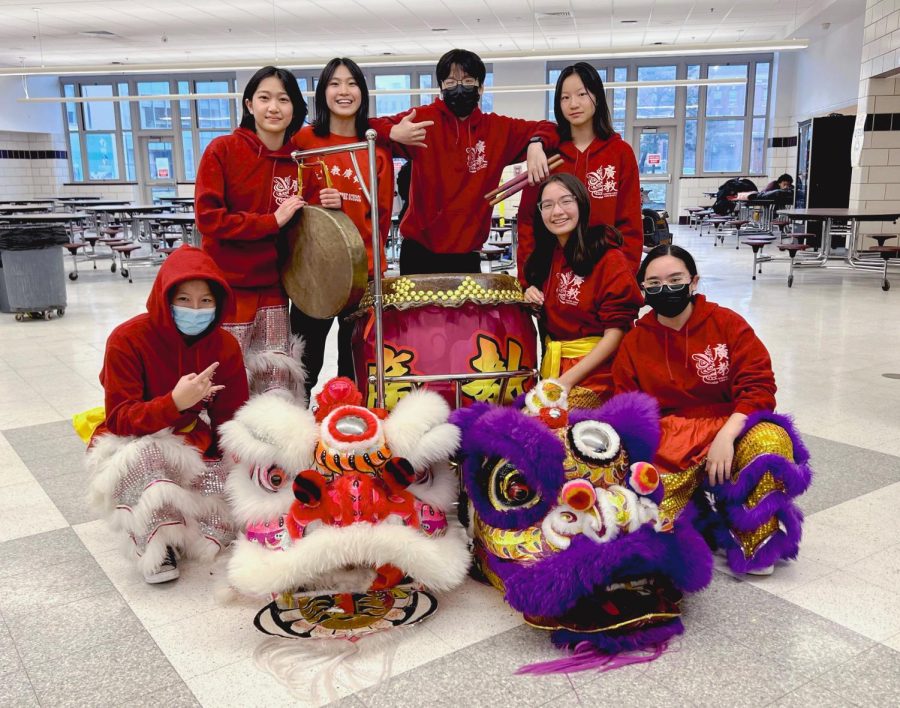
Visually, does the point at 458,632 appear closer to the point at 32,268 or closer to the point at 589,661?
the point at 589,661

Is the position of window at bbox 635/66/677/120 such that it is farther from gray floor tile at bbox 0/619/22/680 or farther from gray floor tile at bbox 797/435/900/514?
gray floor tile at bbox 0/619/22/680

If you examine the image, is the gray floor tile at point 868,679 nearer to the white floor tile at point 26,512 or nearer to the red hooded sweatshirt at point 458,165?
the red hooded sweatshirt at point 458,165

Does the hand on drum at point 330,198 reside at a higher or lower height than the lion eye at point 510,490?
higher

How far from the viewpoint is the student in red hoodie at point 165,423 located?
7.23 feet

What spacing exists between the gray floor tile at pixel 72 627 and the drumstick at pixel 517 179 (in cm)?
165

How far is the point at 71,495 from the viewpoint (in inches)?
115

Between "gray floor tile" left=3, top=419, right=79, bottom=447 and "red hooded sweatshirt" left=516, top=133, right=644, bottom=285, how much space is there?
2.31m

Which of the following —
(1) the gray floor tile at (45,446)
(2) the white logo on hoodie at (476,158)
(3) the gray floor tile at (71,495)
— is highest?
(2) the white logo on hoodie at (476,158)

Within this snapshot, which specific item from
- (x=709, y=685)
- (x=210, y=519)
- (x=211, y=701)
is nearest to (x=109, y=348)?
(x=210, y=519)

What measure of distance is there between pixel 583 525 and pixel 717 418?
0.68 meters

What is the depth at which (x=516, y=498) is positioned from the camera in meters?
1.99

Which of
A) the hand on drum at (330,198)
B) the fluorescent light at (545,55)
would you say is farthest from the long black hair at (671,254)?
the fluorescent light at (545,55)

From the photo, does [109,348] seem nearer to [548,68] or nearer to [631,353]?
[631,353]

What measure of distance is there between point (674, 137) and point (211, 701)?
18496 millimetres
